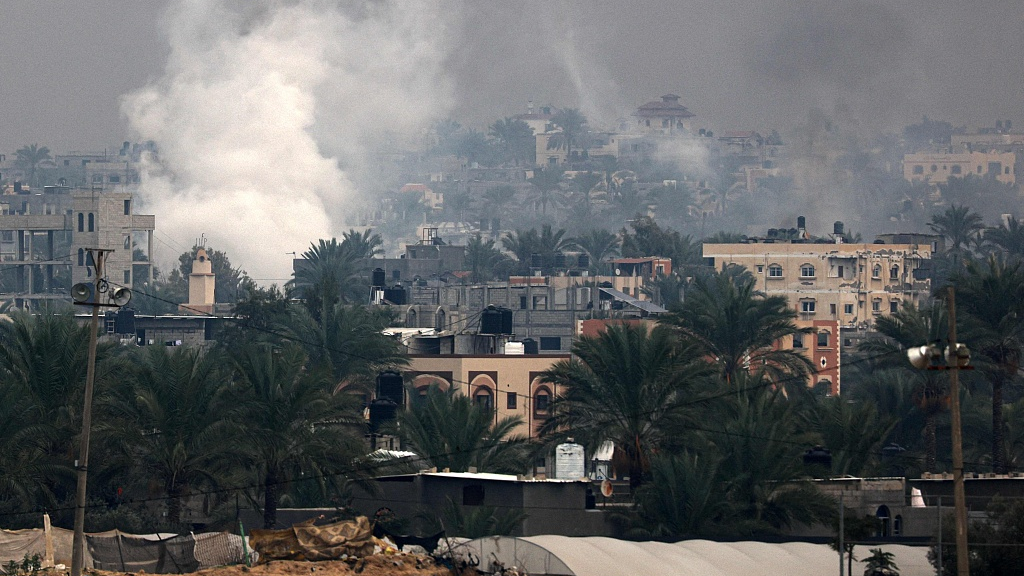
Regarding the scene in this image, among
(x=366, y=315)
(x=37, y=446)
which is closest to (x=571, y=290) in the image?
(x=366, y=315)

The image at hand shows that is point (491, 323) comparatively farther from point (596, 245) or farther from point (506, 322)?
point (596, 245)

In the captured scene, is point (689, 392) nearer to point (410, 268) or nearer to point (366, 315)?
point (366, 315)

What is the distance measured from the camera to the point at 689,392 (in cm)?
5688

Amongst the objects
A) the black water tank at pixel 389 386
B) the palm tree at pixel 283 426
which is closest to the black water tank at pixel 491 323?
the black water tank at pixel 389 386

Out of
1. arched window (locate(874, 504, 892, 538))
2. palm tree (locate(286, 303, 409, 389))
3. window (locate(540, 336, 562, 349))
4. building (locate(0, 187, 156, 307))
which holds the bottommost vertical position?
arched window (locate(874, 504, 892, 538))

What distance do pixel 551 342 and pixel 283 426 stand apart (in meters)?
62.2

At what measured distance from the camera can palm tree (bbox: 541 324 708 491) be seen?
54625mm

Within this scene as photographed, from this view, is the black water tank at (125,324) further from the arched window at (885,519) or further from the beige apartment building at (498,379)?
the arched window at (885,519)

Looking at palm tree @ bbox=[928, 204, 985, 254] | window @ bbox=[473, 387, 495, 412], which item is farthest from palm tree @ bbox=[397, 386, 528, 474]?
palm tree @ bbox=[928, 204, 985, 254]

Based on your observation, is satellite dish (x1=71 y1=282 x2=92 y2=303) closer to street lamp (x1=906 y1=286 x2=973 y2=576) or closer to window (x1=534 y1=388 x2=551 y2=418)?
street lamp (x1=906 y1=286 x2=973 y2=576)

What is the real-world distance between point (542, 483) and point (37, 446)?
483 inches

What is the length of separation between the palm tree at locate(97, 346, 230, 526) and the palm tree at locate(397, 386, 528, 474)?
7422 millimetres

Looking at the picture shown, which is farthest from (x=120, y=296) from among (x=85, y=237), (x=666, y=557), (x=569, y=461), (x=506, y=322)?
(x=85, y=237)

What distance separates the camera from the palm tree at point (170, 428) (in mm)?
49750
